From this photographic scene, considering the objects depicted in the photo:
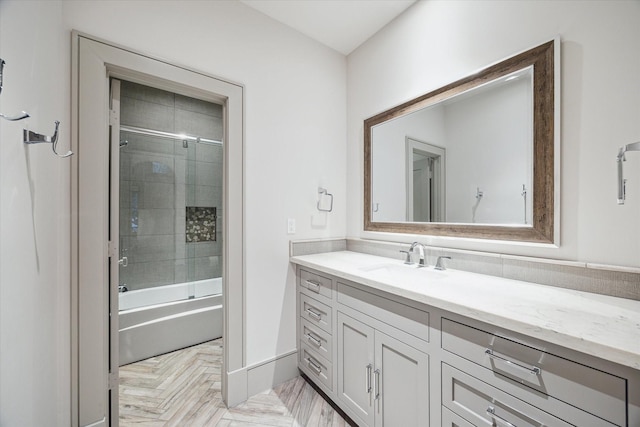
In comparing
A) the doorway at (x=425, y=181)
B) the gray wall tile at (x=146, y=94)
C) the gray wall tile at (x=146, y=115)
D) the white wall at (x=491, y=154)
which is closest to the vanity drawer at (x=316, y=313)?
the doorway at (x=425, y=181)

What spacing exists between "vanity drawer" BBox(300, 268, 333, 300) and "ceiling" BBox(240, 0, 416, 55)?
1.83 meters

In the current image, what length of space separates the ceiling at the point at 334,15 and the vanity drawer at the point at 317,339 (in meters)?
2.19

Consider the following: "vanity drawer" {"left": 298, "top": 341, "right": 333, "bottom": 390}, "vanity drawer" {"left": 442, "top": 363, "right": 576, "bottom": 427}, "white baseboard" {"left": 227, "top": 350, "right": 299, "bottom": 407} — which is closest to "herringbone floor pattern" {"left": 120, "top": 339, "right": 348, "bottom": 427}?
"white baseboard" {"left": 227, "top": 350, "right": 299, "bottom": 407}

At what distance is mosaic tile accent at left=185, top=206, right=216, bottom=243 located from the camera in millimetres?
2990

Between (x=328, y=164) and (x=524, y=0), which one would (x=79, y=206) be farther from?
(x=524, y=0)

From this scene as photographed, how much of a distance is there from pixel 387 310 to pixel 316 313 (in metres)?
0.66

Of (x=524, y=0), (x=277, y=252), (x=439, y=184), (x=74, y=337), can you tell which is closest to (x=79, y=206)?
(x=74, y=337)

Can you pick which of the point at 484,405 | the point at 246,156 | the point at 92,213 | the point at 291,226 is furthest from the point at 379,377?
the point at 92,213

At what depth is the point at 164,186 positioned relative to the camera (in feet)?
9.30

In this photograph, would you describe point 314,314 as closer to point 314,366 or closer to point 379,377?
point 314,366

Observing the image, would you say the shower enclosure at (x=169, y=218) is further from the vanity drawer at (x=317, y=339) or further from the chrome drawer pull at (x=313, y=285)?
the chrome drawer pull at (x=313, y=285)

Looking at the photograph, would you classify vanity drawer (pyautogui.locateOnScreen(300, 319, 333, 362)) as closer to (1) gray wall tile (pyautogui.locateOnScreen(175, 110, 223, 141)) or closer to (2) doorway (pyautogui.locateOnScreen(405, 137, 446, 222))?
(2) doorway (pyautogui.locateOnScreen(405, 137, 446, 222))

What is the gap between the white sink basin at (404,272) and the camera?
1.38 m

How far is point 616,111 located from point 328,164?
5.35 ft
